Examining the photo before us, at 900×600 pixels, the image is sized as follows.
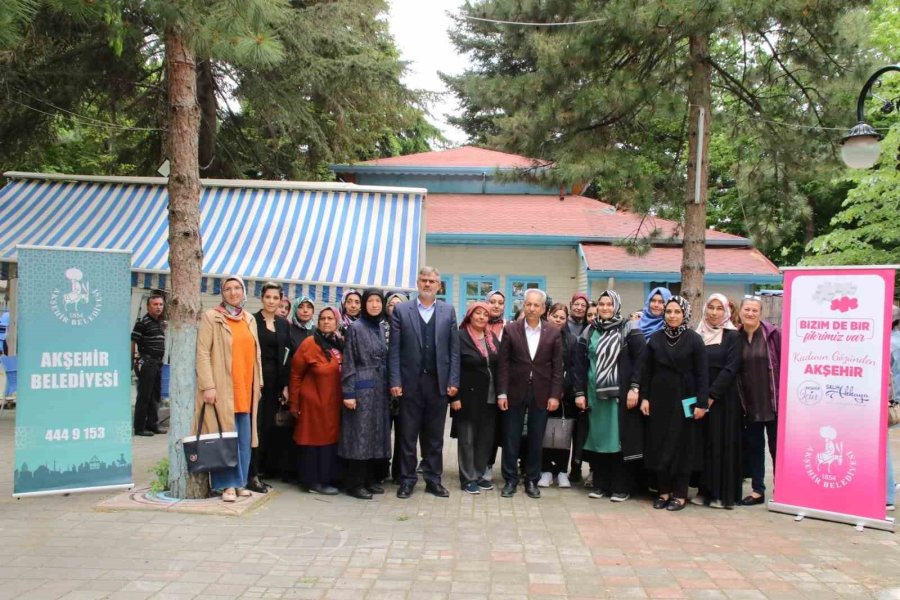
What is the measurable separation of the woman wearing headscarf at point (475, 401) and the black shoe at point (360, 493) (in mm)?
928

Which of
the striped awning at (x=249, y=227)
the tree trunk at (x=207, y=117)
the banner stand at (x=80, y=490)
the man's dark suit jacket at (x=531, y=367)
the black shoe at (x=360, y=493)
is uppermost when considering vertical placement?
the tree trunk at (x=207, y=117)

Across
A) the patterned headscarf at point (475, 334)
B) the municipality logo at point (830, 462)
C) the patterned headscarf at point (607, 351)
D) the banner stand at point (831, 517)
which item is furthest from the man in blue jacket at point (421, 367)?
the municipality logo at point (830, 462)

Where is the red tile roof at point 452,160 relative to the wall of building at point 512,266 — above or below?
above

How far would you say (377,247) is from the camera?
34.1 ft

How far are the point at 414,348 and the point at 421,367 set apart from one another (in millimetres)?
186

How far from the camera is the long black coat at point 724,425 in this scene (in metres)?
6.36

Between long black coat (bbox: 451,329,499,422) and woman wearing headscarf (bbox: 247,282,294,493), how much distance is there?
1.66 metres

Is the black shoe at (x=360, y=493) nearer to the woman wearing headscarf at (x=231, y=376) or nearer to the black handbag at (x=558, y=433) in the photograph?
the woman wearing headscarf at (x=231, y=376)

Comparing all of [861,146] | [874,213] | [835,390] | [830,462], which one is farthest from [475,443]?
[874,213]

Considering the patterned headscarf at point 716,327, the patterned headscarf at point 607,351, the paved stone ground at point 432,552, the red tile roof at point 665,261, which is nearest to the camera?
the paved stone ground at point 432,552

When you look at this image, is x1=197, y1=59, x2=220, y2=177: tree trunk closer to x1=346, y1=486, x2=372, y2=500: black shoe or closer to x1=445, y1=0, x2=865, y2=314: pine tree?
x1=445, y1=0, x2=865, y2=314: pine tree

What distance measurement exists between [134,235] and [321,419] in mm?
5572

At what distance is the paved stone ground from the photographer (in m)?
4.25

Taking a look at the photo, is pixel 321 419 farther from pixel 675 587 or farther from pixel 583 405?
pixel 675 587
